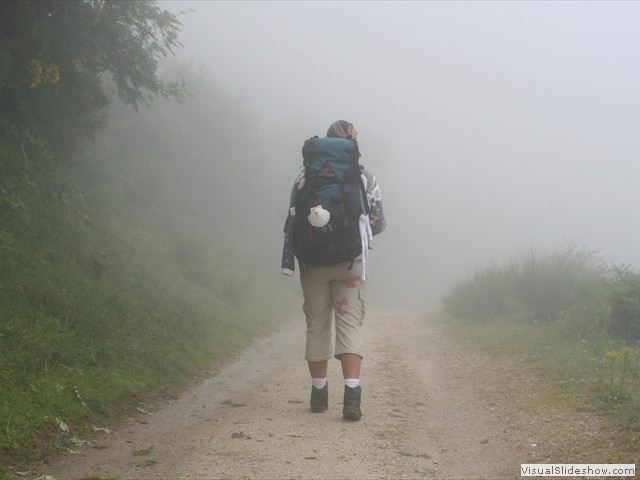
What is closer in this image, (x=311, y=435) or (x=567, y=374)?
(x=311, y=435)

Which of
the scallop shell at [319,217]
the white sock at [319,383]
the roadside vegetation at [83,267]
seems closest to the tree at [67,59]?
the roadside vegetation at [83,267]

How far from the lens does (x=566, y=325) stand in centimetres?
953

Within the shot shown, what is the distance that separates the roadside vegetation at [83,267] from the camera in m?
4.89

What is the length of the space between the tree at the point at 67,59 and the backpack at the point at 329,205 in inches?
177

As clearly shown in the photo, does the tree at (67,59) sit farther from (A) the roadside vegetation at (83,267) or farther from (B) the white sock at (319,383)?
(B) the white sock at (319,383)

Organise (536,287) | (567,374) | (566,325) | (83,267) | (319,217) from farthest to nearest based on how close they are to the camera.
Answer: (536,287), (566,325), (83,267), (567,374), (319,217)

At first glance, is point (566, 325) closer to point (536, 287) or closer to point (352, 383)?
point (536, 287)

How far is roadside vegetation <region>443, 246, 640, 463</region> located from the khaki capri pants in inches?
75.5

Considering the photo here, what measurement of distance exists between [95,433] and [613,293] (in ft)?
22.2

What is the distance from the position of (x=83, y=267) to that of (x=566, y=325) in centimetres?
642

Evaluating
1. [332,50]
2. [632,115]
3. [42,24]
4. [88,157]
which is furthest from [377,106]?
[42,24]

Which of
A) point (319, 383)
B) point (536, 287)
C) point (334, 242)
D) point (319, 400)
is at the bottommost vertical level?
point (319, 400)

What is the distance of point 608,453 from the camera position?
159 inches

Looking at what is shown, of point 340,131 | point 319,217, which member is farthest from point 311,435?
point 340,131
